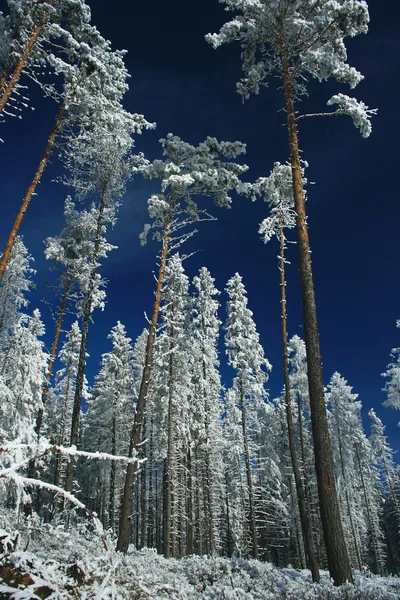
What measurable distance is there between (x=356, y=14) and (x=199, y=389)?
23.2m

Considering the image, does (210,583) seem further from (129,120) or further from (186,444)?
(186,444)

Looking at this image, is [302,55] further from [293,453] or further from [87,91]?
[293,453]

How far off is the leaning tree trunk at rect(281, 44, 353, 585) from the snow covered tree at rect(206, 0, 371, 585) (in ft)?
0.08

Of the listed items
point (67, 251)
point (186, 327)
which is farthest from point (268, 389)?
point (67, 251)

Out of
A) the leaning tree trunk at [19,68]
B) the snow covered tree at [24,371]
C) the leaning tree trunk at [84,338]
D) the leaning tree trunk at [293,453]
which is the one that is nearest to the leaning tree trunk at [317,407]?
the leaning tree trunk at [293,453]

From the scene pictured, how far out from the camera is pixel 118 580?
6.26m

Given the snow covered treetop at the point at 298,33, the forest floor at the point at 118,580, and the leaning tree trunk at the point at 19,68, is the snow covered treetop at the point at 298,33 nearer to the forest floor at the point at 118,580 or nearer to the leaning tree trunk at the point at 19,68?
the leaning tree trunk at the point at 19,68

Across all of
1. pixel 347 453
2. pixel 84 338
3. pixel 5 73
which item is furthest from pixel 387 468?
pixel 5 73

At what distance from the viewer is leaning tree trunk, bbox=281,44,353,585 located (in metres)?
7.85

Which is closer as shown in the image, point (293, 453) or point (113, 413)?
point (293, 453)

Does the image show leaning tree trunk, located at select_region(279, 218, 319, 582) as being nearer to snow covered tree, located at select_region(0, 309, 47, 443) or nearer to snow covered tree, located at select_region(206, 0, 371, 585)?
snow covered tree, located at select_region(206, 0, 371, 585)

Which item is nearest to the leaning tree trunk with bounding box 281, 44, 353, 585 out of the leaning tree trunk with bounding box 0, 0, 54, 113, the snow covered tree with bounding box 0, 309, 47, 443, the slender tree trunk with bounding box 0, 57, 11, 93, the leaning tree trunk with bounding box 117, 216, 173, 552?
the leaning tree trunk with bounding box 117, 216, 173, 552

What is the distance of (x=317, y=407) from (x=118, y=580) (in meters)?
5.50

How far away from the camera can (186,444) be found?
94.4ft
